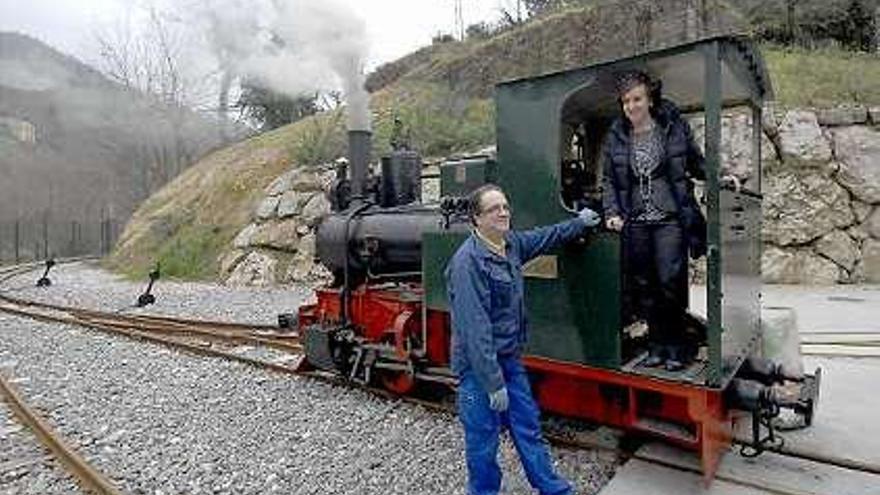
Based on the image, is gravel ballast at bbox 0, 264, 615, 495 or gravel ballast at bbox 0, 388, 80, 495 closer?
gravel ballast at bbox 0, 264, 615, 495

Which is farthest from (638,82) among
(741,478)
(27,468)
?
(27,468)

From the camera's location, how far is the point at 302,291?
15.8m

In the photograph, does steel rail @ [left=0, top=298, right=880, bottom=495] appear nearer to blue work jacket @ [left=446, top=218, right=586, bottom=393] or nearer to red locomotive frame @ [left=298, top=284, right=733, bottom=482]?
red locomotive frame @ [left=298, top=284, right=733, bottom=482]

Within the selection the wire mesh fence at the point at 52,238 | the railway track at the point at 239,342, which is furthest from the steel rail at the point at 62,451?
the wire mesh fence at the point at 52,238

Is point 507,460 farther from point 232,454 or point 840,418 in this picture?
point 840,418

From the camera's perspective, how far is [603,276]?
4.27 metres

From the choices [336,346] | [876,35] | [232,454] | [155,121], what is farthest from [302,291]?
[155,121]

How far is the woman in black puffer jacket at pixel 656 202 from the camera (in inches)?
165

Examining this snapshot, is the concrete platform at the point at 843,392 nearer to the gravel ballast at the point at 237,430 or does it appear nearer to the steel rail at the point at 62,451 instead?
the gravel ballast at the point at 237,430

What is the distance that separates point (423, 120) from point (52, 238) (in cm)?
3498

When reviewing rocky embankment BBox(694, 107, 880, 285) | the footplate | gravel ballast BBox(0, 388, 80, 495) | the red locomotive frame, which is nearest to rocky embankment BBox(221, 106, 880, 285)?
rocky embankment BBox(694, 107, 880, 285)

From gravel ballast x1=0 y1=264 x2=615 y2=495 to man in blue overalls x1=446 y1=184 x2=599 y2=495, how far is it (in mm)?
506

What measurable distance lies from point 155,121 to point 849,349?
1849 inches

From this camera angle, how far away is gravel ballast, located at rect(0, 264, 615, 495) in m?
4.59
